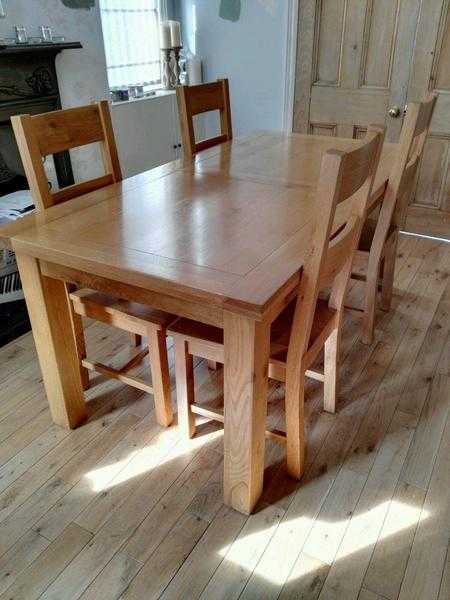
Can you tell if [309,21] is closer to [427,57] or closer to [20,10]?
[427,57]

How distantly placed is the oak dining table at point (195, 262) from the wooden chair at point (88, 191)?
0.12 meters

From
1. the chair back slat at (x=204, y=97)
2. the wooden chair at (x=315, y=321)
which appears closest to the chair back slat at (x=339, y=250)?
the wooden chair at (x=315, y=321)

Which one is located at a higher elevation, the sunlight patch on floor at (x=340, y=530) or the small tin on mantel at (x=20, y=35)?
the small tin on mantel at (x=20, y=35)

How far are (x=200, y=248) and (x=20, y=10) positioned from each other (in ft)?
6.75

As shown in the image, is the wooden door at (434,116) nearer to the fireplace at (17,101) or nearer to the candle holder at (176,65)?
the candle holder at (176,65)

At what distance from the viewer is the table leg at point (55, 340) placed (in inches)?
58.2

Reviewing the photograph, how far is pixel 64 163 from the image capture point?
2924 millimetres

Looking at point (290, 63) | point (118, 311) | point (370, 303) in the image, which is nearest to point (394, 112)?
point (290, 63)

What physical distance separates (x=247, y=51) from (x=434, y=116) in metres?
1.37

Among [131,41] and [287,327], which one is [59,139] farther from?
[131,41]

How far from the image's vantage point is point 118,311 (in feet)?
5.31

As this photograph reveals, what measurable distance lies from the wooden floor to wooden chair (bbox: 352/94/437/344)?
366 mm

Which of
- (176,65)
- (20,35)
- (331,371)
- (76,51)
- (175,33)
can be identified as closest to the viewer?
(331,371)

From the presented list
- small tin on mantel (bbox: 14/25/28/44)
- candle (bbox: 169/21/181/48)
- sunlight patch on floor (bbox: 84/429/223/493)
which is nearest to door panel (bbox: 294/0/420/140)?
candle (bbox: 169/21/181/48)
